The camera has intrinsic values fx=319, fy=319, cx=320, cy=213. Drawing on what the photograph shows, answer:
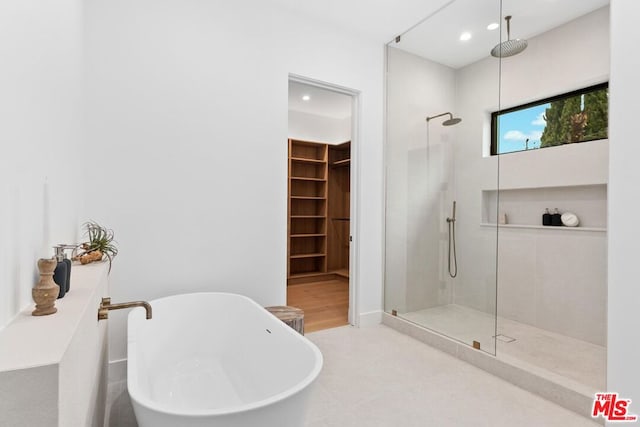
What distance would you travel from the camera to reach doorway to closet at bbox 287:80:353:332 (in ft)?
16.8

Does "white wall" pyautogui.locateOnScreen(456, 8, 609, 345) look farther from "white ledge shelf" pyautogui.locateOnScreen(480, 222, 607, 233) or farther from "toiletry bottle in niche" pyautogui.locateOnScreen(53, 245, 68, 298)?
"toiletry bottle in niche" pyautogui.locateOnScreen(53, 245, 68, 298)

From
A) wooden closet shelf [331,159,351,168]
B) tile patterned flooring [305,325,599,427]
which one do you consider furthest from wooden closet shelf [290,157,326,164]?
tile patterned flooring [305,325,599,427]

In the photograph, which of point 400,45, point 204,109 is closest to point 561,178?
point 400,45

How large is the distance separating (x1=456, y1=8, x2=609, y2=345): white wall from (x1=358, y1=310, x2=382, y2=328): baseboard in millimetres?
818

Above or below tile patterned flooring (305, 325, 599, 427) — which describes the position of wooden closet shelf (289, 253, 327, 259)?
above

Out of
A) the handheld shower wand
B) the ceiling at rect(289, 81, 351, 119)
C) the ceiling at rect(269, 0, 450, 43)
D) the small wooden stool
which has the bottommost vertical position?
the small wooden stool

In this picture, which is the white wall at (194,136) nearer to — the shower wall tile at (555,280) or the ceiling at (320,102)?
the ceiling at (320,102)

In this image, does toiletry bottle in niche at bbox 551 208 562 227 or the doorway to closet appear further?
the doorway to closet

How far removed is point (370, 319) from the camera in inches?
128

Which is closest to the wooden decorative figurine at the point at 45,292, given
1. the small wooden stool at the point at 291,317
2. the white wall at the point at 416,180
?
the small wooden stool at the point at 291,317

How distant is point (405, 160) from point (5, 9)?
2.95m

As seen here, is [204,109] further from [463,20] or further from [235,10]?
[463,20]

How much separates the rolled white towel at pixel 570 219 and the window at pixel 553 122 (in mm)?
641

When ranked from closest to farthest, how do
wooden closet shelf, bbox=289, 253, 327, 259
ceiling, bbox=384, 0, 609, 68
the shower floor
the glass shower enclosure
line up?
1. the shower floor
2. ceiling, bbox=384, 0, 609, 68
3. the glass shower enclosure
4. wooden closet shelf, bbox=289, 253, 327, 259
